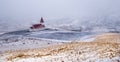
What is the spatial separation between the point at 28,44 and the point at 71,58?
18.5 m

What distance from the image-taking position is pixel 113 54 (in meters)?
16.8

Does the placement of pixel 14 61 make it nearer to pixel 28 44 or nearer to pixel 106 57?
pixel 106 57

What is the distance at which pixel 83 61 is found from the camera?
16.4m

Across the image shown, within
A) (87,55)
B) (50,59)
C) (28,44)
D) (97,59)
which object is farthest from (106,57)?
(28,44)

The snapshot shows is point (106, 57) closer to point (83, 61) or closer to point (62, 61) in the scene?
point (83, 61)

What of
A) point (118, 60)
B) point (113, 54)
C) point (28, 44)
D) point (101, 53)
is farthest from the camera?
point (28, 44)

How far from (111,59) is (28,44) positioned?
69.4 feet

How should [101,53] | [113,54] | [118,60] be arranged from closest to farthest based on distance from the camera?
[118,60] < [113,54] < [101,53]

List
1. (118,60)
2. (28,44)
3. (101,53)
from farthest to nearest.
Result: (28,44)
(101,53)
(118,60)

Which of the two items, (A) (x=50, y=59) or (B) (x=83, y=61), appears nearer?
(B) (x=83, y=61)

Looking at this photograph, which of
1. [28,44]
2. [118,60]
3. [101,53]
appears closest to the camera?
[118,60]

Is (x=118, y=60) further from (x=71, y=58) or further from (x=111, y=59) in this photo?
(x=71, y=58)

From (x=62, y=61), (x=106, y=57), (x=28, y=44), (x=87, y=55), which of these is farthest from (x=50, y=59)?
(x=28, y=44)

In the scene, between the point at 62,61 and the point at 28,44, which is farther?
the point at 28,44
